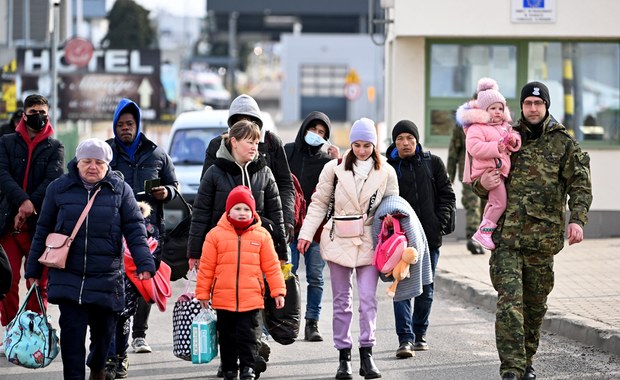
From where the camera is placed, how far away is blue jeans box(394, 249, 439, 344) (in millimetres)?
→ 10227

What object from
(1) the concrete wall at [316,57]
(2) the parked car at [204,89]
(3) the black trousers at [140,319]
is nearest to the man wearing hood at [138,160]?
(3) the black trousers at [140,319]

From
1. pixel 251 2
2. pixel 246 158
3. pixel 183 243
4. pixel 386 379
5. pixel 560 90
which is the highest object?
pixel 251 2

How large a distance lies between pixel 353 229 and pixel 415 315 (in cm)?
163

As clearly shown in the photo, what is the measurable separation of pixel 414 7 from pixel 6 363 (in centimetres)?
994

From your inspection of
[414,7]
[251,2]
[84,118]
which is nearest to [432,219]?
[414,7]

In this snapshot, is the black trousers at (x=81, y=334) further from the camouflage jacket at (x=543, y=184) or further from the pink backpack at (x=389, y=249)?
the camouflage jacket at (x=543, y=184)

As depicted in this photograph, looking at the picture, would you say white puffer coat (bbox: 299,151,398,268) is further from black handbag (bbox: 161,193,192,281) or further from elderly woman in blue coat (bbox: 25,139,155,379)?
elderly woman in blue coat (bbox: 25,139,155,379)

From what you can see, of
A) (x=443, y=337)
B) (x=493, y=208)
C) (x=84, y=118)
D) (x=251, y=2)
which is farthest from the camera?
(x=251, y=2)

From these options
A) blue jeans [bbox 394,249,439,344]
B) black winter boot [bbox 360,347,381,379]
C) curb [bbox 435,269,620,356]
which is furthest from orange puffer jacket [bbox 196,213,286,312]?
curb [bbox 435,269,620,356]

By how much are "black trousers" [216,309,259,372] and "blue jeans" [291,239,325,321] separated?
7.64 feet

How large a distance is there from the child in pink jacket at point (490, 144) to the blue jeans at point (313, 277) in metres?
2.60

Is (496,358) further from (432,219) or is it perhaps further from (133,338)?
(133,338)

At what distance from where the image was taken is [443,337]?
11.3m

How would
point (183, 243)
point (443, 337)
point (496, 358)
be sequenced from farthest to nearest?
point (443, 337), point (496, 358), point (183, 243)
